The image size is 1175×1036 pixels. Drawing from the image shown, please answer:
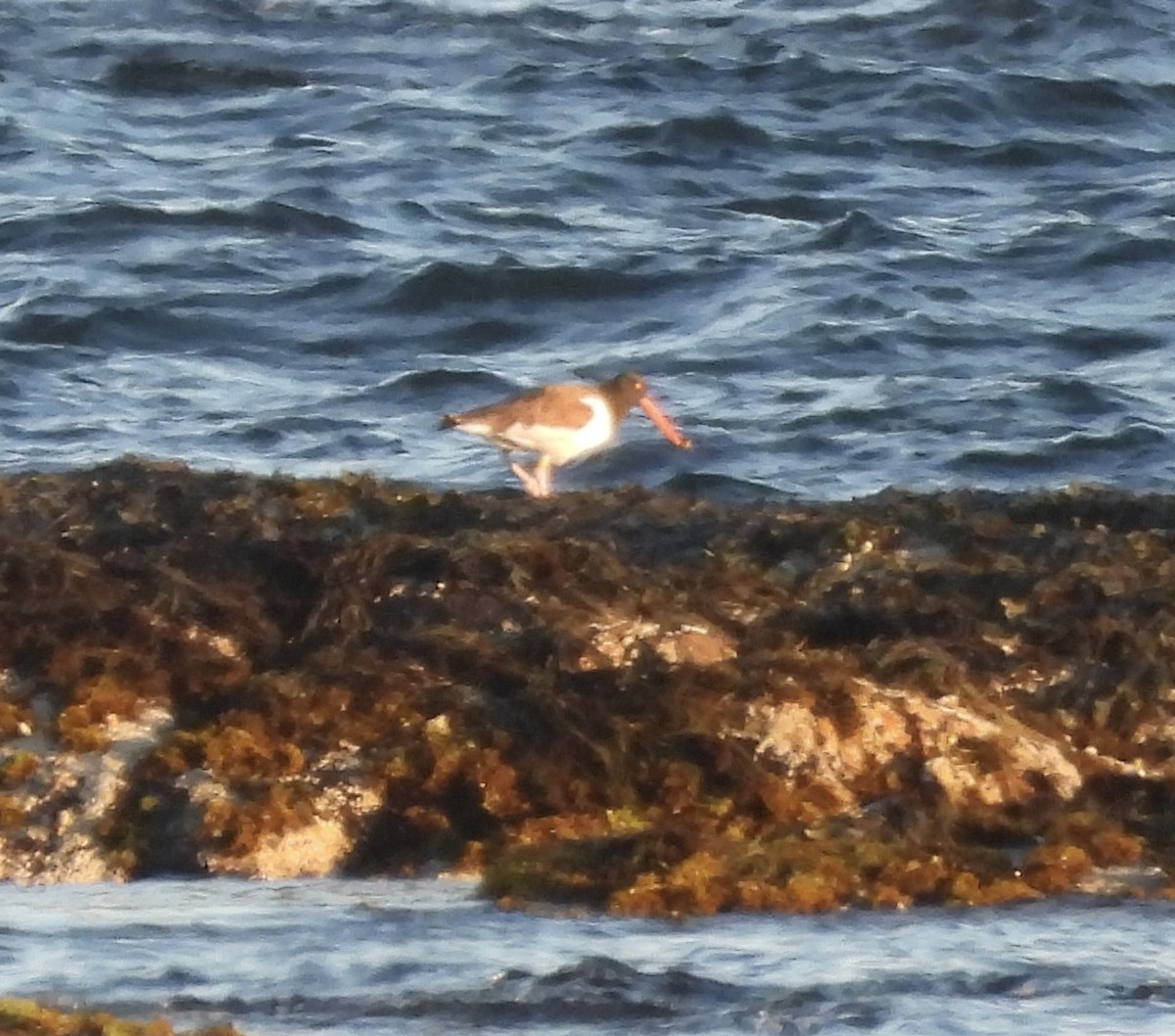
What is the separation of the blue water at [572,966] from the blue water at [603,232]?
5262 millimetres

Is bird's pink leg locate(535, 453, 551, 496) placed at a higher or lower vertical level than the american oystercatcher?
lower

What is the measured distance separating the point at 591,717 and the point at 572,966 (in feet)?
3.18

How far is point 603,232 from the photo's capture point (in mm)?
15352

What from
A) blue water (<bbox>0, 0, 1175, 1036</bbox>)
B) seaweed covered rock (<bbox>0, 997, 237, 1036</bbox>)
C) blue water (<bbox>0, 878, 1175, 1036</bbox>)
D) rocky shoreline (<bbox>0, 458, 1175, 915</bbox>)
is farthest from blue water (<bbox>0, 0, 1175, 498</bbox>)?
seaweed covered rock (<bbox>0, 997, 237, 1036</bbox>)

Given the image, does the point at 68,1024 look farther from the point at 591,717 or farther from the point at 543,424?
the point at 543,424

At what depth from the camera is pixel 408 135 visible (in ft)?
57.2

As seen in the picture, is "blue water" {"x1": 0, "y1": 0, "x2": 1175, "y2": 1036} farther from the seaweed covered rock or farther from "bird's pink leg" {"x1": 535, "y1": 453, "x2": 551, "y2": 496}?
"bird's pink leg" {"x1": 535, "y1": 453, "x2": 551, "y2": 496}

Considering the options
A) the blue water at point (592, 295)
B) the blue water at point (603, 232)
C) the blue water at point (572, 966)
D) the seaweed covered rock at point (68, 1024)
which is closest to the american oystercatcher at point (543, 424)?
the blue water at point (603, 232)

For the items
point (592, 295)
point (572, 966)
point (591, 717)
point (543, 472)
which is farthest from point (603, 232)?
point (572, 966)

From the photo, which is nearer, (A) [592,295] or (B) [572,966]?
(B) [572,966]

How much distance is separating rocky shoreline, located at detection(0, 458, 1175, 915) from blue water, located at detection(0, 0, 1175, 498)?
4056mm

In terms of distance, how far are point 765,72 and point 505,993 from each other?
1451cm

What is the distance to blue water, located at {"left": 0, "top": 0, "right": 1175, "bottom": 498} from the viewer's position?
1169cm

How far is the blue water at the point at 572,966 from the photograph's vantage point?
4.77m
